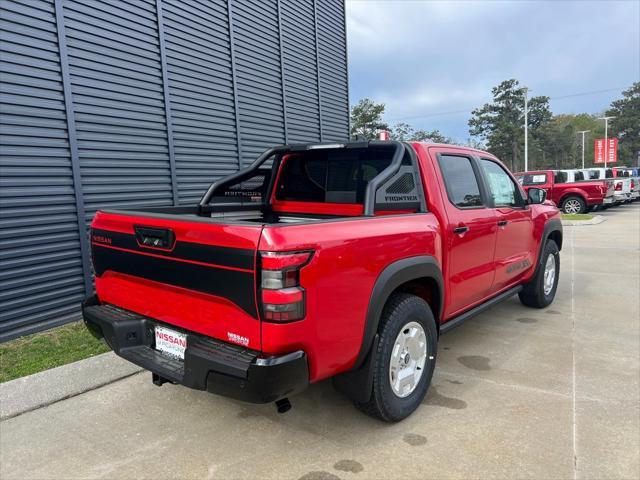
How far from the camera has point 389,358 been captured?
278 cm

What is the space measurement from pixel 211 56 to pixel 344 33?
4.53 metres

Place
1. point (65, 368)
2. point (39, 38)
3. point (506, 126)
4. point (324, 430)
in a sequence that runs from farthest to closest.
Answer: point (506, 126) < point (39, 38) < point (65, 368) < point (324, 430)

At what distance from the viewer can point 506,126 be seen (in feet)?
165

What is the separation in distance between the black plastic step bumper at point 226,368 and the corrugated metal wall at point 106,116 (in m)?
2.75

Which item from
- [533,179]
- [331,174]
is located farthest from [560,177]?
[331,174]

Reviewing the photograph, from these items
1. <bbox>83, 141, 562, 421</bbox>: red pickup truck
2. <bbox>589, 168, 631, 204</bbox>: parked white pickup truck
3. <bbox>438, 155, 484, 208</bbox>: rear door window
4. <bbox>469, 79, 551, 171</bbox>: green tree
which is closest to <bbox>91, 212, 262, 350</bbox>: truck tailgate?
<bbox>83, 141, 562, 421</bbox>: red pickup truck

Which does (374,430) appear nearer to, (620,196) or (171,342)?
(171,342)

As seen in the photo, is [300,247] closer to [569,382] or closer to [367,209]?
[367,209]

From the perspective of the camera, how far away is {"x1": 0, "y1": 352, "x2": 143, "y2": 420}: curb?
3.29 meters

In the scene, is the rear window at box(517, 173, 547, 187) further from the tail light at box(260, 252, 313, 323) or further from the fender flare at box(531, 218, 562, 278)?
the tail light at box(260, 252, 313, 323)

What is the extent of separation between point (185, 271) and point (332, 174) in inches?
71.3

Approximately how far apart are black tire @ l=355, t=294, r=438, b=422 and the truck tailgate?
886mm

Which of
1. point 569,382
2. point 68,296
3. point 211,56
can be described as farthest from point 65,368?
point 211,56

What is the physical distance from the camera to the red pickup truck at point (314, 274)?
86.5 inches
